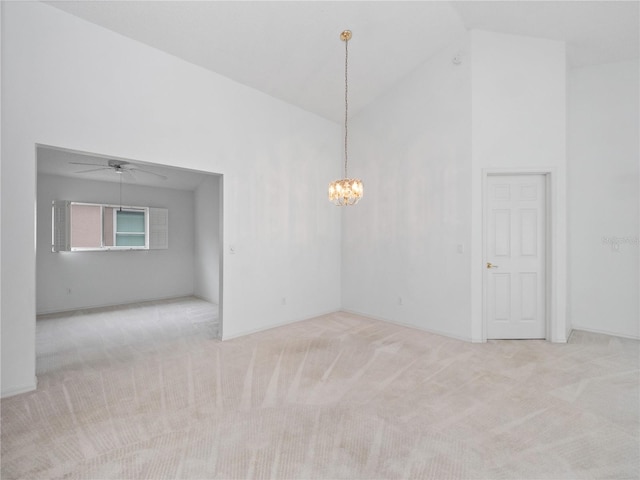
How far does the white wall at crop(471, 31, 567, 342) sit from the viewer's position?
159 inches

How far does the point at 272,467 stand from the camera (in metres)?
1.92

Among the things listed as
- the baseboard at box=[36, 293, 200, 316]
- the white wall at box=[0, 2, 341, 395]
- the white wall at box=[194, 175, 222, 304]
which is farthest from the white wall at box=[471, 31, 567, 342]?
the baseboard at box=[36, 293, 200, 316]

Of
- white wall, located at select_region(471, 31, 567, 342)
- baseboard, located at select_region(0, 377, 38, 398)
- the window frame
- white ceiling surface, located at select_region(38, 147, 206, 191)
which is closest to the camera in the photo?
baseboard, located at select_region(0, 377, 38, 398)

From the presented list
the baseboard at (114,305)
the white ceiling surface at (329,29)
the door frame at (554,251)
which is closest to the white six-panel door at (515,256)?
the door frame at (554,251)

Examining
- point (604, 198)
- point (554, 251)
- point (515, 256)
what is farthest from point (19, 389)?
point (604, 198)

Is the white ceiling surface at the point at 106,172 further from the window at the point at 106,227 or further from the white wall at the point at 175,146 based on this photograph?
the white wall at the point at 175,146

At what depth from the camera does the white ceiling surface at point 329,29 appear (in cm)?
328

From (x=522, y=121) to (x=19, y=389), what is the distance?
20.5ft

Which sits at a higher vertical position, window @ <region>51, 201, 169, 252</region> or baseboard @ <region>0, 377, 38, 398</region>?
window @ <region>51, 201, 169, 252</region>

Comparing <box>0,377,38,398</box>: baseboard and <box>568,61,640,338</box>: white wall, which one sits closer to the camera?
<box>0,377,38,398</box>: baseboard

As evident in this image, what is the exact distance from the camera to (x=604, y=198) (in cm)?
445

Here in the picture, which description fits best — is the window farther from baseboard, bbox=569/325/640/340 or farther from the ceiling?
baseboard, bbox=569/325/640/340

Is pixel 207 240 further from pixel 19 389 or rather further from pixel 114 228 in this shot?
pixel 19 389

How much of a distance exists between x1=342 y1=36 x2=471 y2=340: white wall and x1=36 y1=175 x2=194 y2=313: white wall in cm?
431
